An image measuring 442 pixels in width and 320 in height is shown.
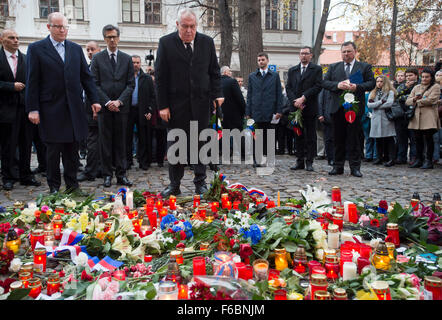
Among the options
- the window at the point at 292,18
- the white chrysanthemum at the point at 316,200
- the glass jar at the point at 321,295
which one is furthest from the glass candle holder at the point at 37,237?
the window at the point at 292,18

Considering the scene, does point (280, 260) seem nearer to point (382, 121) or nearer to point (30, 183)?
point (30, 183)

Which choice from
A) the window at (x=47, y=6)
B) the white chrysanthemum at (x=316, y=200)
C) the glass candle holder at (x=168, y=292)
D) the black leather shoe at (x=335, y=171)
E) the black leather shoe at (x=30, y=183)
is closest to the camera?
the glass candle holder at (x=168, y=292)

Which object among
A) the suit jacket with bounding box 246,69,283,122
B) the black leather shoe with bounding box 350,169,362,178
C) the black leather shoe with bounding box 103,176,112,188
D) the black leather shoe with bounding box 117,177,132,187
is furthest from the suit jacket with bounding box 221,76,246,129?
the black leather shoe with bounding box 103,176,112,188

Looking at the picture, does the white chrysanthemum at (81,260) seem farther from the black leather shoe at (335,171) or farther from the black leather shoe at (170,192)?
the black leather shoe at (335,171)

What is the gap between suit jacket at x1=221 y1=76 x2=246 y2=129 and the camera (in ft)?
30.7

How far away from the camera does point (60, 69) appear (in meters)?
5.64

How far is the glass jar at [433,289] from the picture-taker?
2.18 meters

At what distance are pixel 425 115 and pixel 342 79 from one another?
265 cm

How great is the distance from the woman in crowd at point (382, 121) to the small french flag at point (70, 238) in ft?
26.2

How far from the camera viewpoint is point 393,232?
3.47 m

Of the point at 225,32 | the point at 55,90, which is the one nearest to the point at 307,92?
the point at 55,90

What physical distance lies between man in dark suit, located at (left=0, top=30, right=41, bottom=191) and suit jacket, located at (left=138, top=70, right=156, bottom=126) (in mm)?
2466
